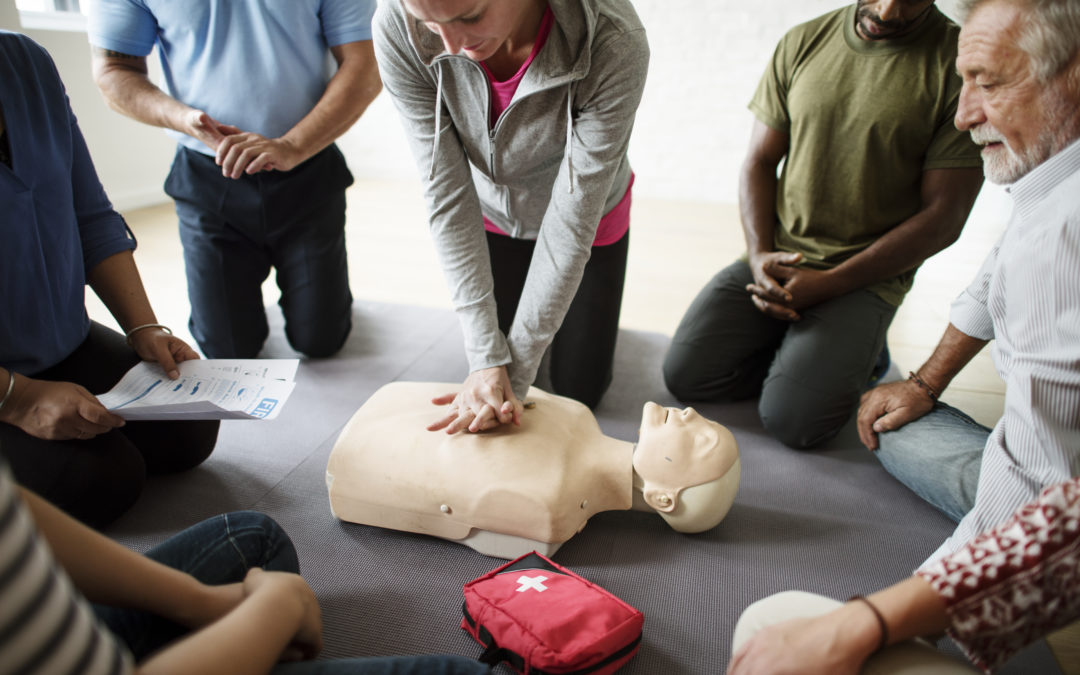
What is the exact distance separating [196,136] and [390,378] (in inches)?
32.8

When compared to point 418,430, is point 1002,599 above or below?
above

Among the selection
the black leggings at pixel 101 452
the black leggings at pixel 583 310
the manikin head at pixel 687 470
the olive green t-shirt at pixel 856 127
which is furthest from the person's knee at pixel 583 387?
the black leggings at pixel 101 452

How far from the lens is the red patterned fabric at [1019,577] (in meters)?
0.69

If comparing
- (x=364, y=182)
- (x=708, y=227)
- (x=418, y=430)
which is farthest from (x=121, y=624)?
(x=364, y=182)

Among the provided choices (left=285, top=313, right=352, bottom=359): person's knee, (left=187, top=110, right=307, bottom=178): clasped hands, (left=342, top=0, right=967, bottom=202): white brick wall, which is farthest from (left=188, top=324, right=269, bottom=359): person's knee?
(left=342, top=0, right=967, bottom=202): white brick wall

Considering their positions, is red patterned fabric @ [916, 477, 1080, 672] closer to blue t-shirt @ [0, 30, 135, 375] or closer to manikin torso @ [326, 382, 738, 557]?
manikin torso @ [326, 382, 738, 557]

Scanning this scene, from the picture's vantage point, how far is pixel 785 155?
1.85m

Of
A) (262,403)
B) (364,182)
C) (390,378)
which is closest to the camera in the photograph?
(262,403)

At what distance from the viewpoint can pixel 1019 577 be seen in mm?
701

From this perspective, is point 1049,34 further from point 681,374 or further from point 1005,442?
point 681,374

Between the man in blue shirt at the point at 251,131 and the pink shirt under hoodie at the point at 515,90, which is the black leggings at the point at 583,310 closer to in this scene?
the pink shirt under hoodie at the point at 515,90

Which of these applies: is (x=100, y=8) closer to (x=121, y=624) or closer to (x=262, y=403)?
(x=262, y=403)

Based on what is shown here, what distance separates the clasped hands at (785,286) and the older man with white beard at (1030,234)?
45 cm

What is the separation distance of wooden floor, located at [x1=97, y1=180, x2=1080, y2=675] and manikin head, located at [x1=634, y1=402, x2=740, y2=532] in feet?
3.42
